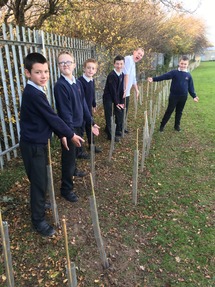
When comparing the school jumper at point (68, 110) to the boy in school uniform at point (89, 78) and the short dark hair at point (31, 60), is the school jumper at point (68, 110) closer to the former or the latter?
the short dark hair at point (31, 60)

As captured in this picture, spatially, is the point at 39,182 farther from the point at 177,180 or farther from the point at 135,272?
the point at 177,180

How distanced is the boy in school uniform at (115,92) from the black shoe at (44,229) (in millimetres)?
3189

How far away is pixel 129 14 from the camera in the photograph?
11992 millimetres

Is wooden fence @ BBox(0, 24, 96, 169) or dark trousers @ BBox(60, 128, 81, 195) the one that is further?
wooden fence @ BBox(0, 24, 96, 169)

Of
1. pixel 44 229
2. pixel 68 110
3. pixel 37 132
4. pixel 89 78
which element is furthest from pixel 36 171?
pixel 89 78

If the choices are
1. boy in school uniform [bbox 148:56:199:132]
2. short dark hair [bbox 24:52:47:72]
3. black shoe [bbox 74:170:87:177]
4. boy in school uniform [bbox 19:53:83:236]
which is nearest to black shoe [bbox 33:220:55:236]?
boy in school uniform [bbox 19:53:83:236]

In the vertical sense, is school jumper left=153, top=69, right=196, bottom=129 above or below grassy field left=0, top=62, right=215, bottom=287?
above

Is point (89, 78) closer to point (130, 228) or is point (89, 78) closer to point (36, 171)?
point (36, 171)

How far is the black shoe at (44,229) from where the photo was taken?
2.88 m

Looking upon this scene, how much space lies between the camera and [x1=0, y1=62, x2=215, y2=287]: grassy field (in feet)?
8.14

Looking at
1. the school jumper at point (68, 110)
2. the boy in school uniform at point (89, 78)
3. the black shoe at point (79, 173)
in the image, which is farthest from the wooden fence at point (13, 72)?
the school jumper at point (68, 110)

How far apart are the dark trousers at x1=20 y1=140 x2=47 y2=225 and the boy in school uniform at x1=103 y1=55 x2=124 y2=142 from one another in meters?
3.08

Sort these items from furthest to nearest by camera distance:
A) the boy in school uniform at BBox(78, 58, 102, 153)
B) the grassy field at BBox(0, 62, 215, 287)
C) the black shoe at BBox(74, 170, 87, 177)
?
the boy in school uniform at BBox(78, 58, 102, 153)
the black shoe at BBox(74, 170, 87, 177)
the grassy field at BBox(0, 62, 215, 287)

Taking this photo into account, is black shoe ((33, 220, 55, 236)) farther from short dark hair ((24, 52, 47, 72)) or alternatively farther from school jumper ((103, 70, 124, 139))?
school jumper ((103, 70, 124, 139))
